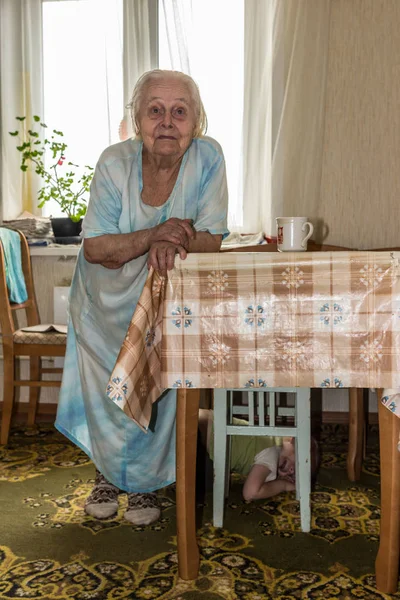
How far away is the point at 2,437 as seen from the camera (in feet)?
10.1

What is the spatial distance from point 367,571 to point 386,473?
353mm

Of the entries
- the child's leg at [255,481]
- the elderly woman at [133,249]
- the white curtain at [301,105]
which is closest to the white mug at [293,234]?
the elderly woman at [133,249]

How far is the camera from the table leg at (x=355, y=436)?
257 centimetres

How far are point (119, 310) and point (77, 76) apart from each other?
78.2 inches

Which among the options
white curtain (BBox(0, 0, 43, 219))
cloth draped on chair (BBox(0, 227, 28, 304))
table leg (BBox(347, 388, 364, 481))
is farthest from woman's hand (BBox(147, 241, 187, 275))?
white curtain (BBox(0, 0, 43, 219))

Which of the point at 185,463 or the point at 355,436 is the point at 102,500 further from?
the point at 355,436

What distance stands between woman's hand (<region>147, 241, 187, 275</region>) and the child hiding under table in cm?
88

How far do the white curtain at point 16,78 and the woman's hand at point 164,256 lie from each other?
2224 millimetres

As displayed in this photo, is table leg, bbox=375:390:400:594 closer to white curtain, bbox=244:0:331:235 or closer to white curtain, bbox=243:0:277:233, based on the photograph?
white curtain, bbox=244:0:331:235

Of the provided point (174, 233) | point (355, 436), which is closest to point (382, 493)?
point (174, 233)

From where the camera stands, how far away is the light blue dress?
82.4 inches

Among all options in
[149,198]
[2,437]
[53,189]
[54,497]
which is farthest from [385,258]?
[53,189]

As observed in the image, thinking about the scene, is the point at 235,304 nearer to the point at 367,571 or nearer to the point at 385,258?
the point at 385,258

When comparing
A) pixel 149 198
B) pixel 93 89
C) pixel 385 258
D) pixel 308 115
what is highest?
pixel 93 89
